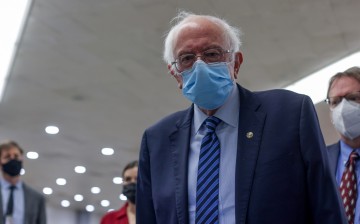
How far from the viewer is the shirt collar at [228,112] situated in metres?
1.91

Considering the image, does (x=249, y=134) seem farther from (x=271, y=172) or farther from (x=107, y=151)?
(x=107, y=151)

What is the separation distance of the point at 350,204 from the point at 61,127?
8.64m

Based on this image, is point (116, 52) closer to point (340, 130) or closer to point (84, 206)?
point (340, 130)

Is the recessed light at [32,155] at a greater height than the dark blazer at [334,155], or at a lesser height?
greater

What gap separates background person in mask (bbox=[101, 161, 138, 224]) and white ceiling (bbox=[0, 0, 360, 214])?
2.21 meters

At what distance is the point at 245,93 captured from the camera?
1.98m

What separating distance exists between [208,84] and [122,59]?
6.22 metres

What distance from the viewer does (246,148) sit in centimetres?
181

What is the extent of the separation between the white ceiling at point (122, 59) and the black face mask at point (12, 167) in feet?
6.60

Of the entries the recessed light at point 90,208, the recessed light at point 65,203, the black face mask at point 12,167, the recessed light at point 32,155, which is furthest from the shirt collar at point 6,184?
the recessed light at point 90,208

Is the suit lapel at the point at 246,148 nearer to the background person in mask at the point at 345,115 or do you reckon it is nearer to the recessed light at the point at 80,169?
the background person in mask at the point at 345,115

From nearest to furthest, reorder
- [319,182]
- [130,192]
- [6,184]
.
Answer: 1. [319,182]
2. [130,192]
3. [6,184]

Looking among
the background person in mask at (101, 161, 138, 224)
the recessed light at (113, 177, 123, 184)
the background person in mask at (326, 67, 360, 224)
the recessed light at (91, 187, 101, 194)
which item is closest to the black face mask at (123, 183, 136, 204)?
the background person in mask at (101, 161, 138, 224)

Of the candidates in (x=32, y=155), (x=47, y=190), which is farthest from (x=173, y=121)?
(x=47, y=190)
